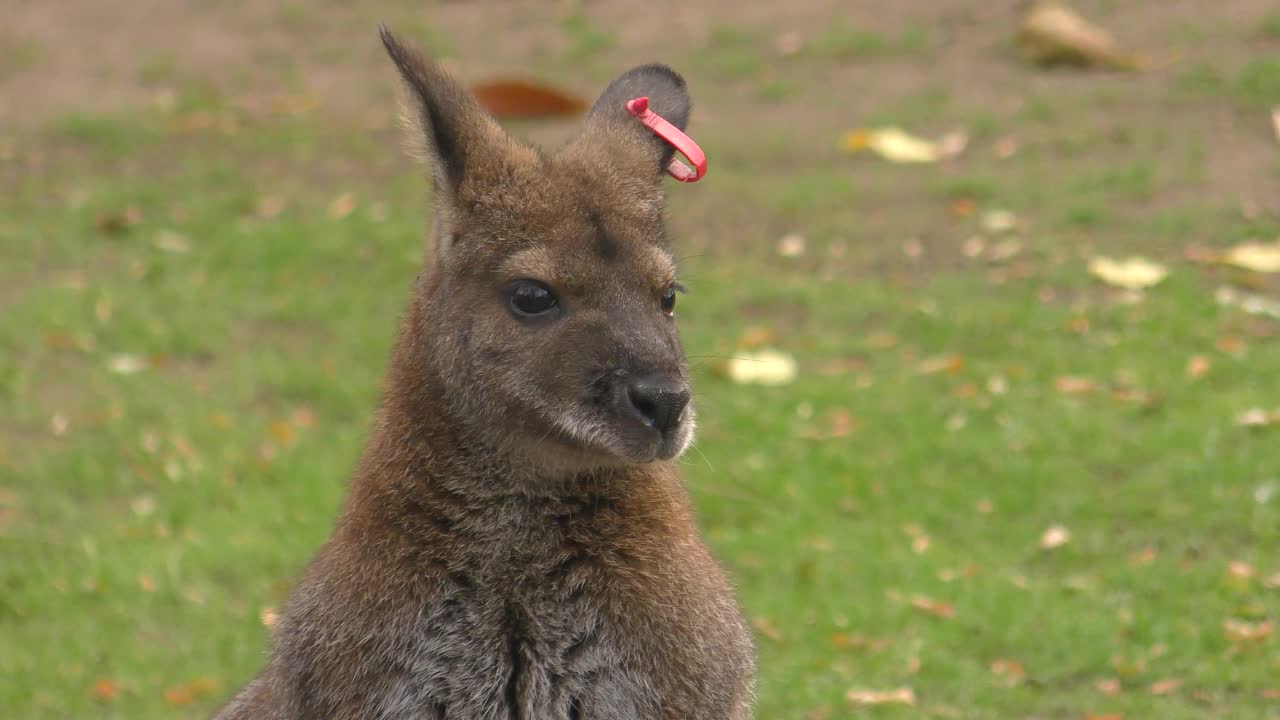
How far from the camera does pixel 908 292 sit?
29.9 feet

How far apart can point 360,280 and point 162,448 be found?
6.55 ft

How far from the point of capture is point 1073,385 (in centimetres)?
791

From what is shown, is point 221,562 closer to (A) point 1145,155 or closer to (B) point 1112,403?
(B) point 1112,403

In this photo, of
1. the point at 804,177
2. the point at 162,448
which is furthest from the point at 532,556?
the point at 804,177

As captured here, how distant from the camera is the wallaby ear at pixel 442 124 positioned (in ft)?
12.1

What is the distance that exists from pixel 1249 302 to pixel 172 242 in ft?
19.3

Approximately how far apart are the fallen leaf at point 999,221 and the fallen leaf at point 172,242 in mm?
4519

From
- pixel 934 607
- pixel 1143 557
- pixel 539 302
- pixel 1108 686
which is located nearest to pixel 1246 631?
pixel 1108 686

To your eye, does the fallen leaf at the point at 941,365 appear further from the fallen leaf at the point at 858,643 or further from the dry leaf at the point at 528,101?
the dry leaf at the point at 528,101

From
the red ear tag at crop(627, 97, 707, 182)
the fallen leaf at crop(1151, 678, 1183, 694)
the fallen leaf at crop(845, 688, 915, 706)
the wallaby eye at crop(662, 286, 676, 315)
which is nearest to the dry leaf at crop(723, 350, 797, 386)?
the fallen leaf at crop(845, 688, 915, 706)

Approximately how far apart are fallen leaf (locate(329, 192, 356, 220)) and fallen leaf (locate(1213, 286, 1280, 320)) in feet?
16.0

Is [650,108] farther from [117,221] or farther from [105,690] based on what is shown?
[117,221]

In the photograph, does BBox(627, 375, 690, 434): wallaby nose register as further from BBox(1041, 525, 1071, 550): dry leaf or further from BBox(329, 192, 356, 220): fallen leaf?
BBox(329, 192, 356, 220): fallen leaf

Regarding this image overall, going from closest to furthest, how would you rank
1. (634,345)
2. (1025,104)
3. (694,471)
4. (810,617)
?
(634,345) < (810,617) < (694,471) < (1025,104)
